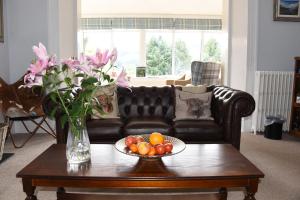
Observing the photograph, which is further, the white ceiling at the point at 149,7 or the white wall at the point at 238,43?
the white ceiling at the point at 149,7

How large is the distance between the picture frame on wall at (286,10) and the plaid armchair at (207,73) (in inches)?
76.9

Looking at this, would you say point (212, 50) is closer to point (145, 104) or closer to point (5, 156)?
point (145, 104)

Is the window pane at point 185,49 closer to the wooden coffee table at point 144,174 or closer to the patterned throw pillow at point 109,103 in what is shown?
the patterned throw pillow at point 109,103

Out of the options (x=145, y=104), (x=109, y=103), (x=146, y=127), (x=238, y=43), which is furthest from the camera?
(x=238, y=43)

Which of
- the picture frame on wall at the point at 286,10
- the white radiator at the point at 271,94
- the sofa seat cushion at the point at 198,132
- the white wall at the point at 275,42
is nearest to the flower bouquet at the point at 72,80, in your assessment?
the sofa seat cushion at the point at 198,132

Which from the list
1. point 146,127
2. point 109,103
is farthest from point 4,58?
point 146,127

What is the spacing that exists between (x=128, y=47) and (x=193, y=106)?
4974 millimetres

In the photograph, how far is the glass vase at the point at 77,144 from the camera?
68.2 inches

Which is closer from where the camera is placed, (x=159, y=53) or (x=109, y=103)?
(x=109, y=103)

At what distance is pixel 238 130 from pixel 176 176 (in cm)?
151

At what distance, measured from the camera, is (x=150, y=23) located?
7.56 m

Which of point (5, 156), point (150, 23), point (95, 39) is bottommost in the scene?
point (5, 156)

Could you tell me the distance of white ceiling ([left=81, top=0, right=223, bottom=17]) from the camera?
734 centimetres

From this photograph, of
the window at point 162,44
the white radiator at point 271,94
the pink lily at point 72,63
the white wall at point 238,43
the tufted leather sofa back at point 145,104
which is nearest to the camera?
the pink lily at point 72,63
